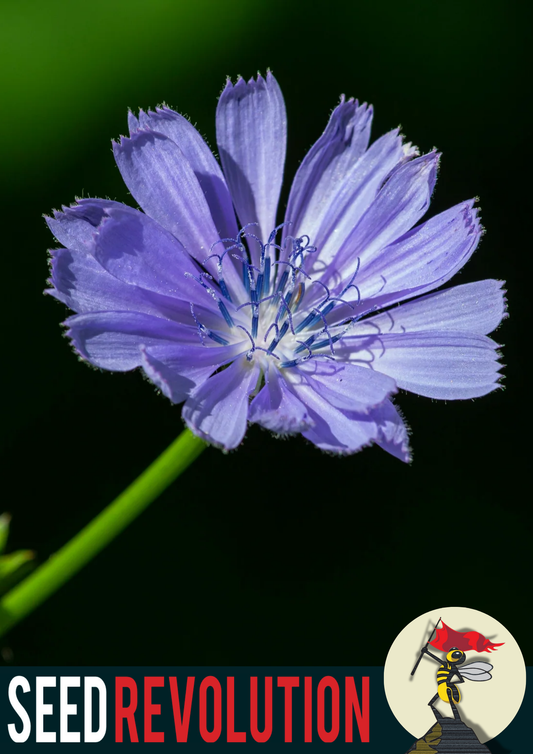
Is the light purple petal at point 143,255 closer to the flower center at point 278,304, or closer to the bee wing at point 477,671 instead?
the flower center at point 278,304

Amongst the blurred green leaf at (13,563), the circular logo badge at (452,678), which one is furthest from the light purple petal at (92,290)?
the circular logo badge at (452,678)

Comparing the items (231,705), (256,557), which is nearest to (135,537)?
(256,557)

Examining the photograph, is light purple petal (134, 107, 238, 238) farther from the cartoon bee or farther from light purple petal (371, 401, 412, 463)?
the cartoon bee

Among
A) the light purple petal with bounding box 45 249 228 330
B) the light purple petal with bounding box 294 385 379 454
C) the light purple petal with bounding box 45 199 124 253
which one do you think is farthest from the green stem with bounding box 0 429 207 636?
the light purple petal with bounding box 45 199 124 253

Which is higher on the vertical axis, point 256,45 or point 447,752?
point 256,45

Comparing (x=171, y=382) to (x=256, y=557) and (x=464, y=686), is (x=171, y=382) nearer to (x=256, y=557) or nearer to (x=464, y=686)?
(x=464, y=686)

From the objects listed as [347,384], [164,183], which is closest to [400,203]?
[347,384]
